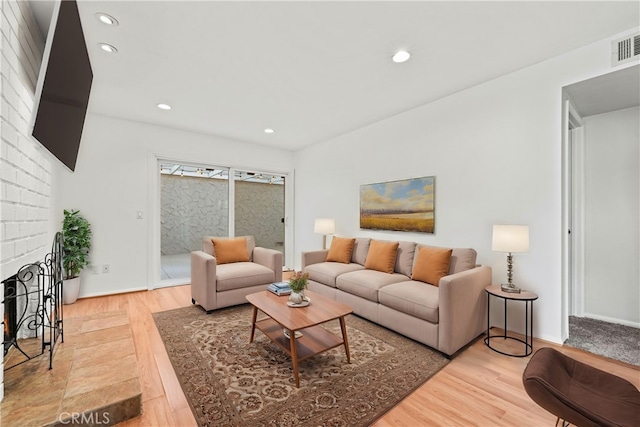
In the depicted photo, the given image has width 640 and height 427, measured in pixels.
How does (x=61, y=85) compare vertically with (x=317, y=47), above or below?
below

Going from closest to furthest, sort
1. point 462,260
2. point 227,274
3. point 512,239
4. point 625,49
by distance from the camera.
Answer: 1. point 625,49
2. point 512,239
3. point 462,260
4. point 227,274

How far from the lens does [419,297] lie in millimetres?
2488

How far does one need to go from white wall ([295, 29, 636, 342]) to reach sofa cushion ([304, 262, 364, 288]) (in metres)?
0.71

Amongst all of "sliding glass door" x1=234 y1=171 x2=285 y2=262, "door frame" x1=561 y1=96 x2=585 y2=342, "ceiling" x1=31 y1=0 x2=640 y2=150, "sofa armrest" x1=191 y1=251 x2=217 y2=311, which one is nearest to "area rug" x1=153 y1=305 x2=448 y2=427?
"sofa armrest" x1=191 y1=251 x2=217 y2=311

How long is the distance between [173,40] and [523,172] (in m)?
3.35

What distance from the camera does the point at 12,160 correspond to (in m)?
1.54

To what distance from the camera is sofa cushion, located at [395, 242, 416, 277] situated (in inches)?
130

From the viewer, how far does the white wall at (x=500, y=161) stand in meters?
2.49

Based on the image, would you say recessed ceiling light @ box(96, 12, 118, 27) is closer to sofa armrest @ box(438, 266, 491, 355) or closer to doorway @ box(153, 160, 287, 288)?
doorway @ box(153, 160, 287, 288)

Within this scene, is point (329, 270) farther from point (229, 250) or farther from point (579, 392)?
point (579, 392)

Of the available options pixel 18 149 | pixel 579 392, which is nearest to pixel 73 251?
pixel 18 149

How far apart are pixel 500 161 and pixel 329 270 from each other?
2276 millimetres

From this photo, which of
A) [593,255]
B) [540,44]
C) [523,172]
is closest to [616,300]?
[593,255]

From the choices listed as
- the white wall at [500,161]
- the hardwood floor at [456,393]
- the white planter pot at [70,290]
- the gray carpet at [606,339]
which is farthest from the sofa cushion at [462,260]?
the white planter pot at [70,290]
